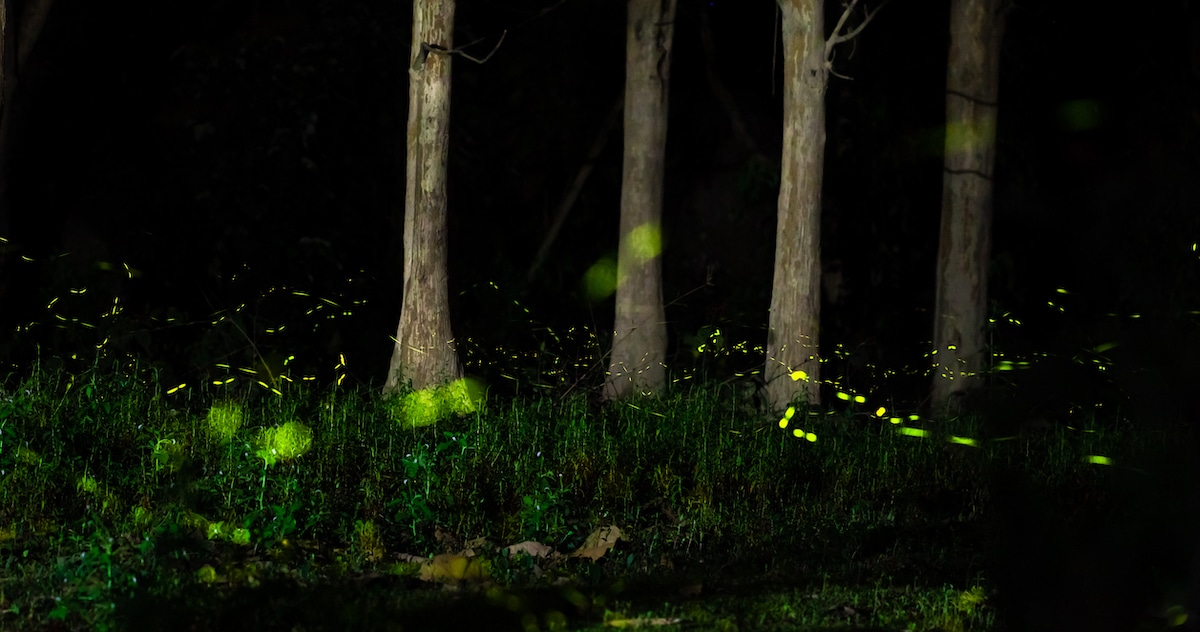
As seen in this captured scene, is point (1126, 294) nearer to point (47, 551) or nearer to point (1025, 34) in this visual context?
point (1025, 34)

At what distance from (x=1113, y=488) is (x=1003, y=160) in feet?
23.4

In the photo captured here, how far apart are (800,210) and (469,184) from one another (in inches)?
235

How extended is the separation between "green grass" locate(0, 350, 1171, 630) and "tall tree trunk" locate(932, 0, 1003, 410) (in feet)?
6.10

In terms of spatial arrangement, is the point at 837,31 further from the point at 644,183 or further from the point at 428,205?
the point at 428,205

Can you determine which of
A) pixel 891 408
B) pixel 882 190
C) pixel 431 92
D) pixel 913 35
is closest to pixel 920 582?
pixel 891 408

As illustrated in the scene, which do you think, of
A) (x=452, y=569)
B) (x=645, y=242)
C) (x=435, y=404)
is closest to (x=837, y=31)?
(x=645, y=242)

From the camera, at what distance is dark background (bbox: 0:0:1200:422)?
14.8 m

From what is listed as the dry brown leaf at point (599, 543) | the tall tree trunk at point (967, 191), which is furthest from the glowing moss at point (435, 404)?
the tall tree trunk at point (967, 191)

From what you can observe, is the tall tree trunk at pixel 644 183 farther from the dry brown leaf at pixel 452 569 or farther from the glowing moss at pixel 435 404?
the dry brown leaf at pixel 452 569

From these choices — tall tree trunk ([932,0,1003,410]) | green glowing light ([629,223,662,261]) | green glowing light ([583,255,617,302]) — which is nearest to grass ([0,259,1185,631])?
tall tree trunk ([932,0,1003,410])

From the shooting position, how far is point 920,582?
711 centimetres

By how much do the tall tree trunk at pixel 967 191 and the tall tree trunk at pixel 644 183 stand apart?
243 cm

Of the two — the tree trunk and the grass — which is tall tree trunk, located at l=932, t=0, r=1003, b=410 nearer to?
the grass

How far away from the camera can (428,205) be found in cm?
1116
